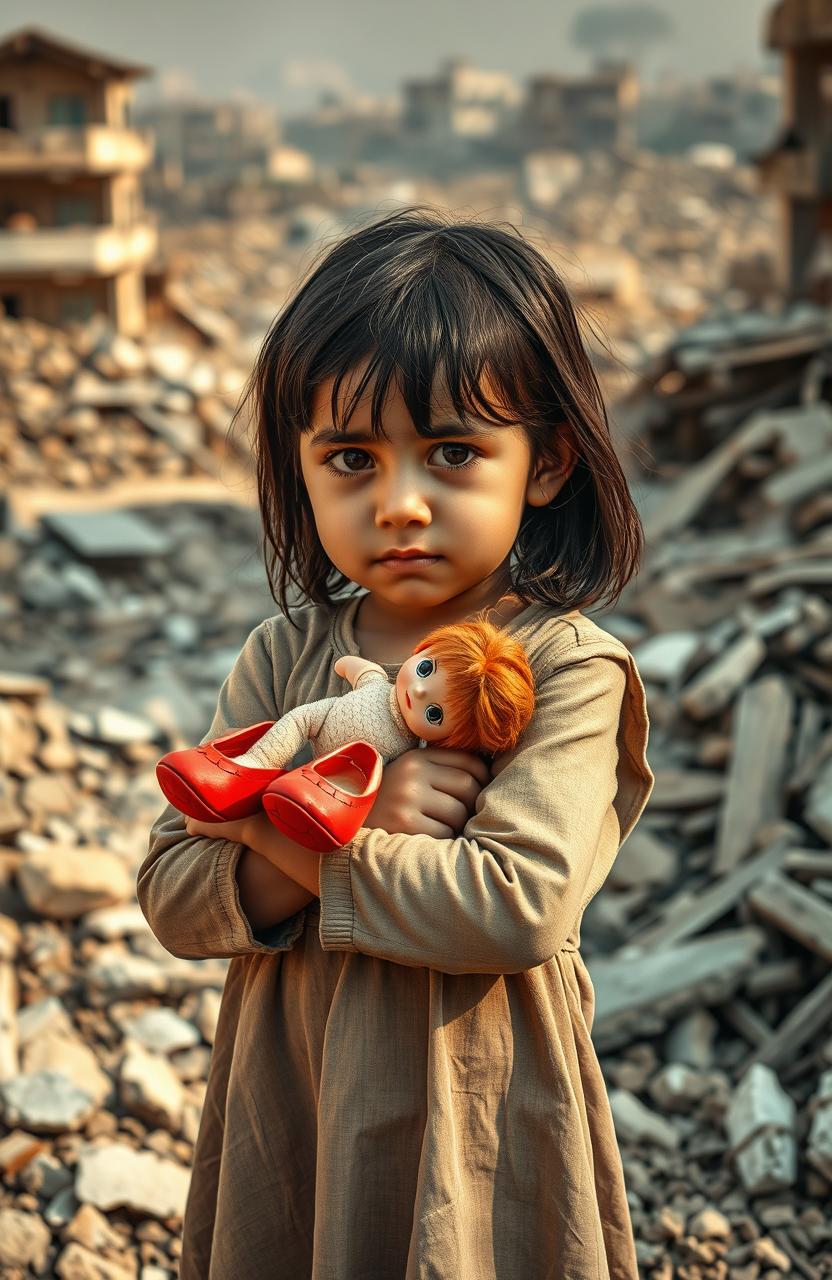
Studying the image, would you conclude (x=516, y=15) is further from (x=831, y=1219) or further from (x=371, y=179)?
(x=831, y=1219)

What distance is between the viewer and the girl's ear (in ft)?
5.55

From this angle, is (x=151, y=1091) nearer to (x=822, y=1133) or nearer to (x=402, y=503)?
(x=822, y=1133)

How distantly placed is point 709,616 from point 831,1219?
11.5 feet

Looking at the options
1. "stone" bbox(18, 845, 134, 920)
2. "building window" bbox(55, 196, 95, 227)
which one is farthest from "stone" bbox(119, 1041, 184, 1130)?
"building window" bbox(55, 196, 95, 227)

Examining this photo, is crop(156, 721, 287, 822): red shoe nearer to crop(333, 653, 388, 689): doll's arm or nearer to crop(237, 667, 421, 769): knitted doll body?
crop(237, 667, 421, 769): knitted doll body

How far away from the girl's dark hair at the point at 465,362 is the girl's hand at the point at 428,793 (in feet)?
0.87

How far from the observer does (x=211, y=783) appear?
1499 millimetres

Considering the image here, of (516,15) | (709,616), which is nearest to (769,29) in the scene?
(709,616)

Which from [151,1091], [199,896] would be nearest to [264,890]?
[199,896]

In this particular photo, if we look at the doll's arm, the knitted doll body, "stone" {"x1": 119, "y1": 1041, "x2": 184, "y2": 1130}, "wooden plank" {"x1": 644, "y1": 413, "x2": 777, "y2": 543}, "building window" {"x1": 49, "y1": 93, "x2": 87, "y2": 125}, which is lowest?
"stone" {"x1": 119, "y1": 1041, "x2": 184, "y2": 1130}

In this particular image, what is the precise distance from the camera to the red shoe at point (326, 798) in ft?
4.69

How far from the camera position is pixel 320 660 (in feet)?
5.86

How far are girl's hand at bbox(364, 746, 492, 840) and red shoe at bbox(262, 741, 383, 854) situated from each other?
5 cm

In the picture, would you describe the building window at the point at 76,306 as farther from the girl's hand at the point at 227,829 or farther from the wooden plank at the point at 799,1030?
the girl's hand at the point at 227,829
